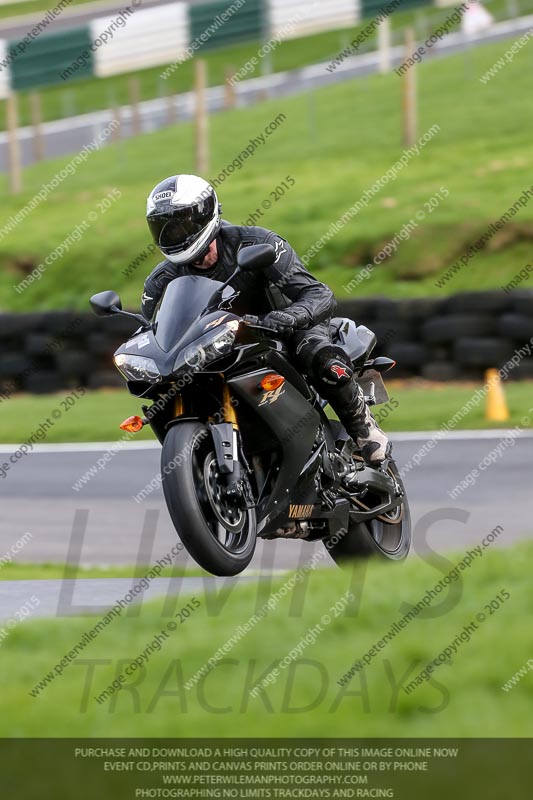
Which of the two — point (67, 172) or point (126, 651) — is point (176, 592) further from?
point (67, 172)

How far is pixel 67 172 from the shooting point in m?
23.6

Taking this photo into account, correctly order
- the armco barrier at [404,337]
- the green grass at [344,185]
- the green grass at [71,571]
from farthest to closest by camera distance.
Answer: the green grass at [344,185], the armco barrier at [404,337], the green grass at [71,571]

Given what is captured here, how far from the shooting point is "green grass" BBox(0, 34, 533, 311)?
15.9 meters

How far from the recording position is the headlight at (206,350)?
5.49 metres

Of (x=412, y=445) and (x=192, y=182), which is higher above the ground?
(x=192, y=182)

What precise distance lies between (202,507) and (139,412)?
7.71 m

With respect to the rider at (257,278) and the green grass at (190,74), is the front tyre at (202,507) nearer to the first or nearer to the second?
the rider at (257,278)

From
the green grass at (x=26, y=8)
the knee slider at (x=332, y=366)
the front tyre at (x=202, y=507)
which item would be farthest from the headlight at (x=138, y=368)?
the green grass at (x=26, y=8)

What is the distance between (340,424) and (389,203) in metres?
10.9

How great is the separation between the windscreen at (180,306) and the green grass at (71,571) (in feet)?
4.27

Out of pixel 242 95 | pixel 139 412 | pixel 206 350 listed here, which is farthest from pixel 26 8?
pixel 206 350

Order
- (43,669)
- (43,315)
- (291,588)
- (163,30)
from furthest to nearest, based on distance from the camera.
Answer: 1. (163,30)
2. (43,315)
3. (291,588)
4. (43,669)
